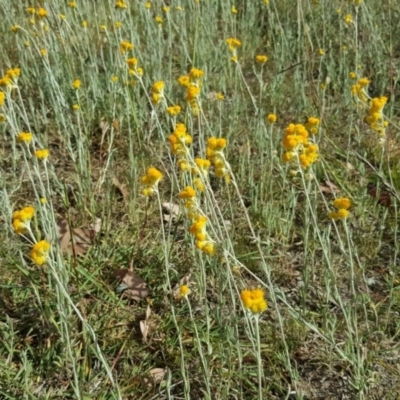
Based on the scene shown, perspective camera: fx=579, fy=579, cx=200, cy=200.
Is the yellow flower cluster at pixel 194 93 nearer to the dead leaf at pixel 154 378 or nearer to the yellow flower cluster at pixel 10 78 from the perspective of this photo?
the yellow flower cluster at pixel 10 78

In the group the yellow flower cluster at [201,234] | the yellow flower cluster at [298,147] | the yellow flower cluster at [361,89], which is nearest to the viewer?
the yellow flower cluster at [201,234]

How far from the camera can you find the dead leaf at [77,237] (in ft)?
7.22

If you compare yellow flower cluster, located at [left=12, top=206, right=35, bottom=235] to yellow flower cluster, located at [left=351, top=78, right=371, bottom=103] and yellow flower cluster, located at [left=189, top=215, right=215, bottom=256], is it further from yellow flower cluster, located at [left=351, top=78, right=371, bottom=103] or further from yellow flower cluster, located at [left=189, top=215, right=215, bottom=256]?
yellow flower cluster, located at [left=351, top=78, right=371, bottom=103]

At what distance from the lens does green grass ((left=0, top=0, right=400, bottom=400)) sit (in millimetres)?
1668

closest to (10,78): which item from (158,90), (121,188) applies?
(158,90)

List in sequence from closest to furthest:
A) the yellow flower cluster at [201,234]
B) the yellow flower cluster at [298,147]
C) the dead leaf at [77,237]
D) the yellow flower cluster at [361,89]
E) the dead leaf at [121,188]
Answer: the yellow flower cluster at [201,234] < the yellow flower cluster at [298,147] < the yellow flower cluster at [361,89] < the dead leaf at [77,237] < the dead leaf at [121,188]

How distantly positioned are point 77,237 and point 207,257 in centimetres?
61

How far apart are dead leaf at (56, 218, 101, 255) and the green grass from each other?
1.5 inches

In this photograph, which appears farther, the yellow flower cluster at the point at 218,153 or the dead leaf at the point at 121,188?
the dead leaf at the point at 121,188

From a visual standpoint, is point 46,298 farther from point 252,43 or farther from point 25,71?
point 252,43

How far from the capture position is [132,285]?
2.04 meters

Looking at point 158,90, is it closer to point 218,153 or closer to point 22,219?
point 218,153

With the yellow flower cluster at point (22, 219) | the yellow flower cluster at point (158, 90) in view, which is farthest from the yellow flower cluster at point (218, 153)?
the yellow flower cluster at point (22, 219)

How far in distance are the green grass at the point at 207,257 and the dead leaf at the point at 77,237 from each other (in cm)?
4
